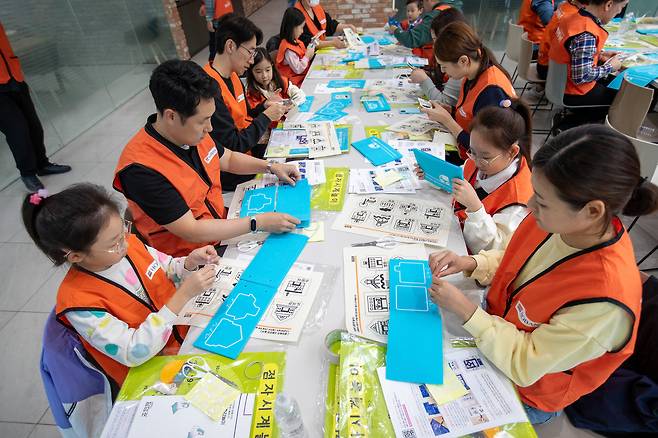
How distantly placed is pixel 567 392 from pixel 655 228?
2.29m

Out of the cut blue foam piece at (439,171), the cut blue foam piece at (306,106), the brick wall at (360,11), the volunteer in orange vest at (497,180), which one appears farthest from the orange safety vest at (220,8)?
the volunteer in orange vest at (497,180)

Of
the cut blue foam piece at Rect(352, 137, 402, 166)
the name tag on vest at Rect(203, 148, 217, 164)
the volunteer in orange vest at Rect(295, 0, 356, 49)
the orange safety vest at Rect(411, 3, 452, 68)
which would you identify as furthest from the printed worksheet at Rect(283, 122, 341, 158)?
the volunteer in orange vest at Rect(295, 0, 356, 49)

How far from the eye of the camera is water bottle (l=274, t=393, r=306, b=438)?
806 millimetres

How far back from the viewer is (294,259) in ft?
4.25

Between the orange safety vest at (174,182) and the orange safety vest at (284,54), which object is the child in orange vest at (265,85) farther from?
the orange safety vest at (174,182)

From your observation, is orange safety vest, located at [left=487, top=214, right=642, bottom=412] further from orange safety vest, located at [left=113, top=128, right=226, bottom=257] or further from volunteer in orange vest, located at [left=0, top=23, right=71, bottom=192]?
volunteer in orange vest, located at [left=0, top=23, right=71, bottom=192]

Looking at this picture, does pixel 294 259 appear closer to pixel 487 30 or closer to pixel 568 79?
pixel 568 79

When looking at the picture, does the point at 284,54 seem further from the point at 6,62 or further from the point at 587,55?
the point at 587,55

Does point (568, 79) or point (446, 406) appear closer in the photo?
point (446, 406)

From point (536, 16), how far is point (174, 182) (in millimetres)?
4327

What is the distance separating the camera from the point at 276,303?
3.75 feet

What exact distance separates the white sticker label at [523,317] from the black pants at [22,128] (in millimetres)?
3653

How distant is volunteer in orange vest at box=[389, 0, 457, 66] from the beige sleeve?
2.80m

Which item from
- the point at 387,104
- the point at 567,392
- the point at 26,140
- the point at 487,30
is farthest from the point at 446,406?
the point at 487,30
